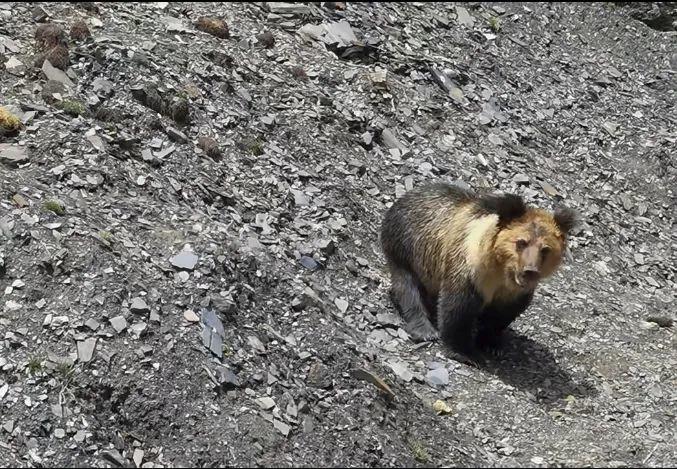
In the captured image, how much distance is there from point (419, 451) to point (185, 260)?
3.08 metres

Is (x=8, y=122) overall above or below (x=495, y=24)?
below

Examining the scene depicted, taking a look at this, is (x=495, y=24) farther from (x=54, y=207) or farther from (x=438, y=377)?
(x=54, y=207)

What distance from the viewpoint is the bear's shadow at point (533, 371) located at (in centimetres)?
1094

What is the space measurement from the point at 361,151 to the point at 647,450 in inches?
240

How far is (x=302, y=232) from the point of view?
12.3m

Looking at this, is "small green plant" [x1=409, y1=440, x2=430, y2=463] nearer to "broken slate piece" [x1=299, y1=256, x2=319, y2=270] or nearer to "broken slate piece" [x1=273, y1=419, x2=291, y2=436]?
"broken slate piece" [x1=273, y1=419, x2=291, y2=436]

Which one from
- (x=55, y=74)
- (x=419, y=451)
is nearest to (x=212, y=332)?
(x=419, y=451)

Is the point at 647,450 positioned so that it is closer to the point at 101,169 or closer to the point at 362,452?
the point at 362,452

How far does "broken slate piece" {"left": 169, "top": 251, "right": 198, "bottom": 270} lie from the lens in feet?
34.3

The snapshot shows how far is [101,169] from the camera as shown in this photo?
11.6 metres

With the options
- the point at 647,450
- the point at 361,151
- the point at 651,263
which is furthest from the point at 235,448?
the point at 651,263

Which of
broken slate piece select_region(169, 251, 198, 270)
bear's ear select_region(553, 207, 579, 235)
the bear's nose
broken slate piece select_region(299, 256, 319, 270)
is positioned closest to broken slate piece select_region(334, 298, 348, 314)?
broken slate piece select_region(299, 256, 319, 270)

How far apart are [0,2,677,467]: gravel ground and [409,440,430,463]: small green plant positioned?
2 centimetres

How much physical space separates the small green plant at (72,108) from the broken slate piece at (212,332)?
146 inches
